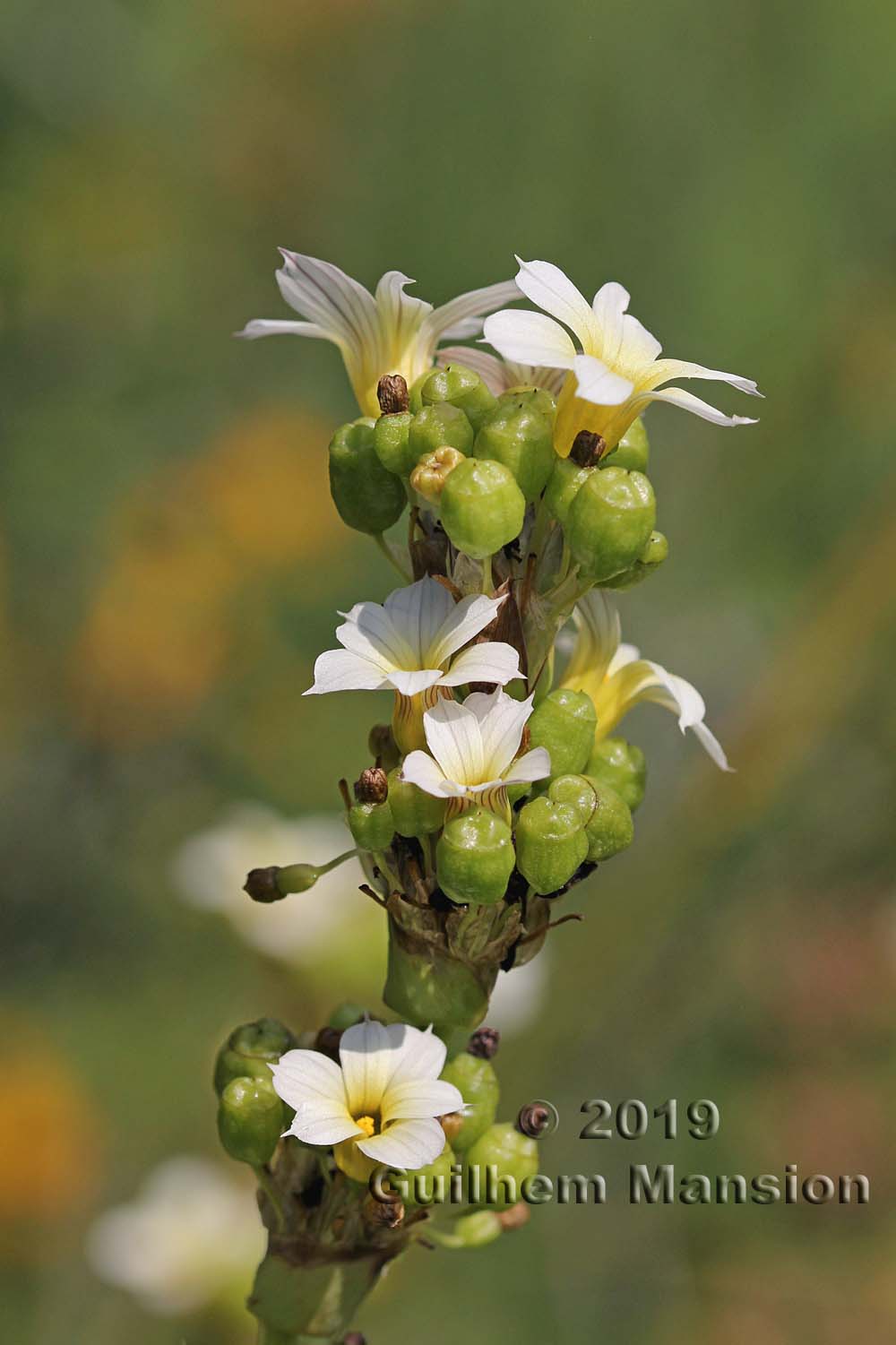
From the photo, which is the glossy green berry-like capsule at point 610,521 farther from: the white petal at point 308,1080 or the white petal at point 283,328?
the white petal at point 308,1080

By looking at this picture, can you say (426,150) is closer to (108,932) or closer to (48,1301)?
(108,932)

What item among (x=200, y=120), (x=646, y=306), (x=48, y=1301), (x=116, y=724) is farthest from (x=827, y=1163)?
(x=200, y=120)

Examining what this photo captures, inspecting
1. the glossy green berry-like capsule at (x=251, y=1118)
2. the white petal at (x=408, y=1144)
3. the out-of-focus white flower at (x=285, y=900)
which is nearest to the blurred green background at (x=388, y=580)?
the out-of-focus white flower at (x=285, y=900)

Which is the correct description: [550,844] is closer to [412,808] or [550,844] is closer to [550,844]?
[550,844]

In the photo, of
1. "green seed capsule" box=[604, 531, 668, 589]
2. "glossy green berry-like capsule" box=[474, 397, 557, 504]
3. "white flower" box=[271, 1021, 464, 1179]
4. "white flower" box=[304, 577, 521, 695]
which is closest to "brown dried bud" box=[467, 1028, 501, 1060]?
"white flower" box=[271, 1021, 464, 1179]

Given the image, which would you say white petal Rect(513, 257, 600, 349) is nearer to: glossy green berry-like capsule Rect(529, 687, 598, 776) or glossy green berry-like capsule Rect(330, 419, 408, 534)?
glossy green berry-like capsule Rect(330, 419, 408, 534)

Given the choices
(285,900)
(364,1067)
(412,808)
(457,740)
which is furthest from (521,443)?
(285,900)
